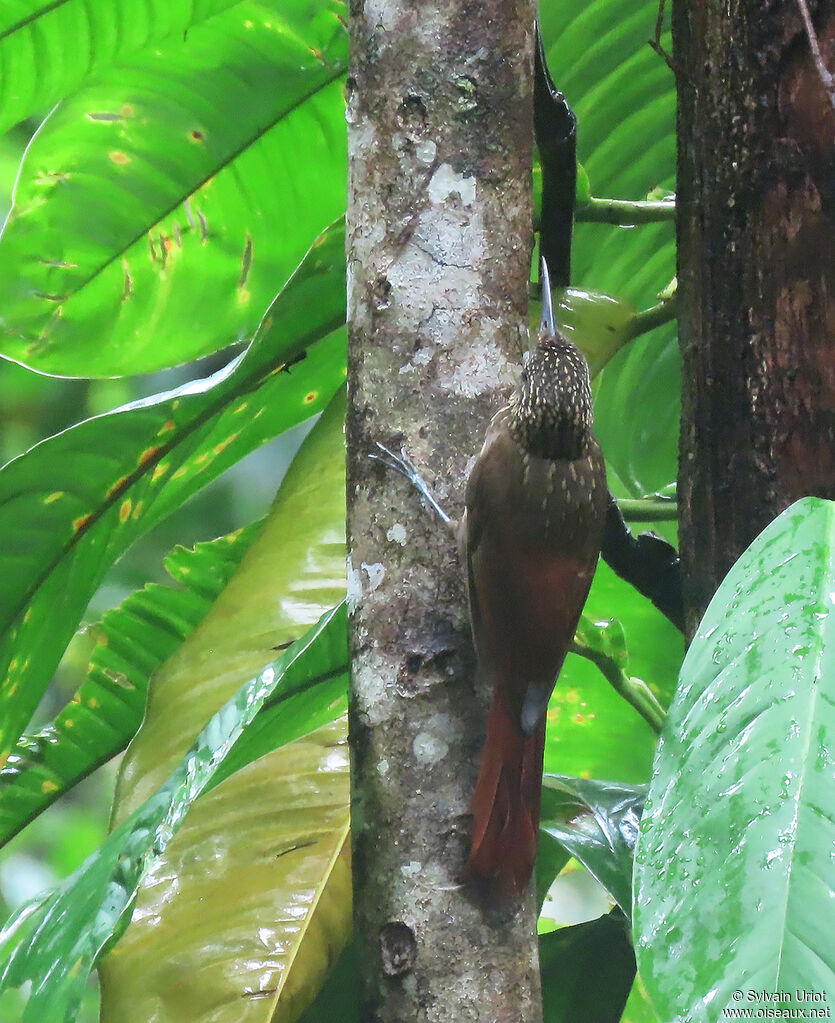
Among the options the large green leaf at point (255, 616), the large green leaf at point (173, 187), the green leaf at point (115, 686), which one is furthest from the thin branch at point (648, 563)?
the large green leaf at point (173, 187)

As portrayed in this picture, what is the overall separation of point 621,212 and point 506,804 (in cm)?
86

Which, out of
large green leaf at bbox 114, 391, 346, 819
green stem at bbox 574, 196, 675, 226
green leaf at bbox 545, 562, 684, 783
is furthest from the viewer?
green leaf at bbox 545, 562, 684, 783

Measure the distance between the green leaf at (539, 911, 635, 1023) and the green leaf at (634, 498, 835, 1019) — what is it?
0.63 metres

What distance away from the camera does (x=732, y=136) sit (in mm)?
1253

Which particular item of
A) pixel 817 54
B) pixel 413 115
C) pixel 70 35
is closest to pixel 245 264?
pixel 70 35

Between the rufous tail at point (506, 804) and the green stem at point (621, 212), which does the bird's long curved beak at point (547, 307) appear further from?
the rufous tail at point (506, 804)

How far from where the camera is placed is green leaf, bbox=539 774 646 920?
1.29 metres

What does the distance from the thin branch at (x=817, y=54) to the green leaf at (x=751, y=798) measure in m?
0.45

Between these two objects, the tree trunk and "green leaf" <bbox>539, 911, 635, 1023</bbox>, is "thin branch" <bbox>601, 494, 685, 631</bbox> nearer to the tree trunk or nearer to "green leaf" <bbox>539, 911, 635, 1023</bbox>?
the tree trunk

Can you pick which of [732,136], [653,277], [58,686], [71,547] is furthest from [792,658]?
[58,686]

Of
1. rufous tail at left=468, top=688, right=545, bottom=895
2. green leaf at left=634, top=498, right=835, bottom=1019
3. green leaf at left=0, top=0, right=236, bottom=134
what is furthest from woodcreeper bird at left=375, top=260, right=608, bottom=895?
green leaf at left=0, top=0, right=236, bottom=134

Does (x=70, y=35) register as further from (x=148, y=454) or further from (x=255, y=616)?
(x=255, y=616)

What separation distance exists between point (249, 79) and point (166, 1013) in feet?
4.66

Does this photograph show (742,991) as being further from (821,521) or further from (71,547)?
(71,547)
